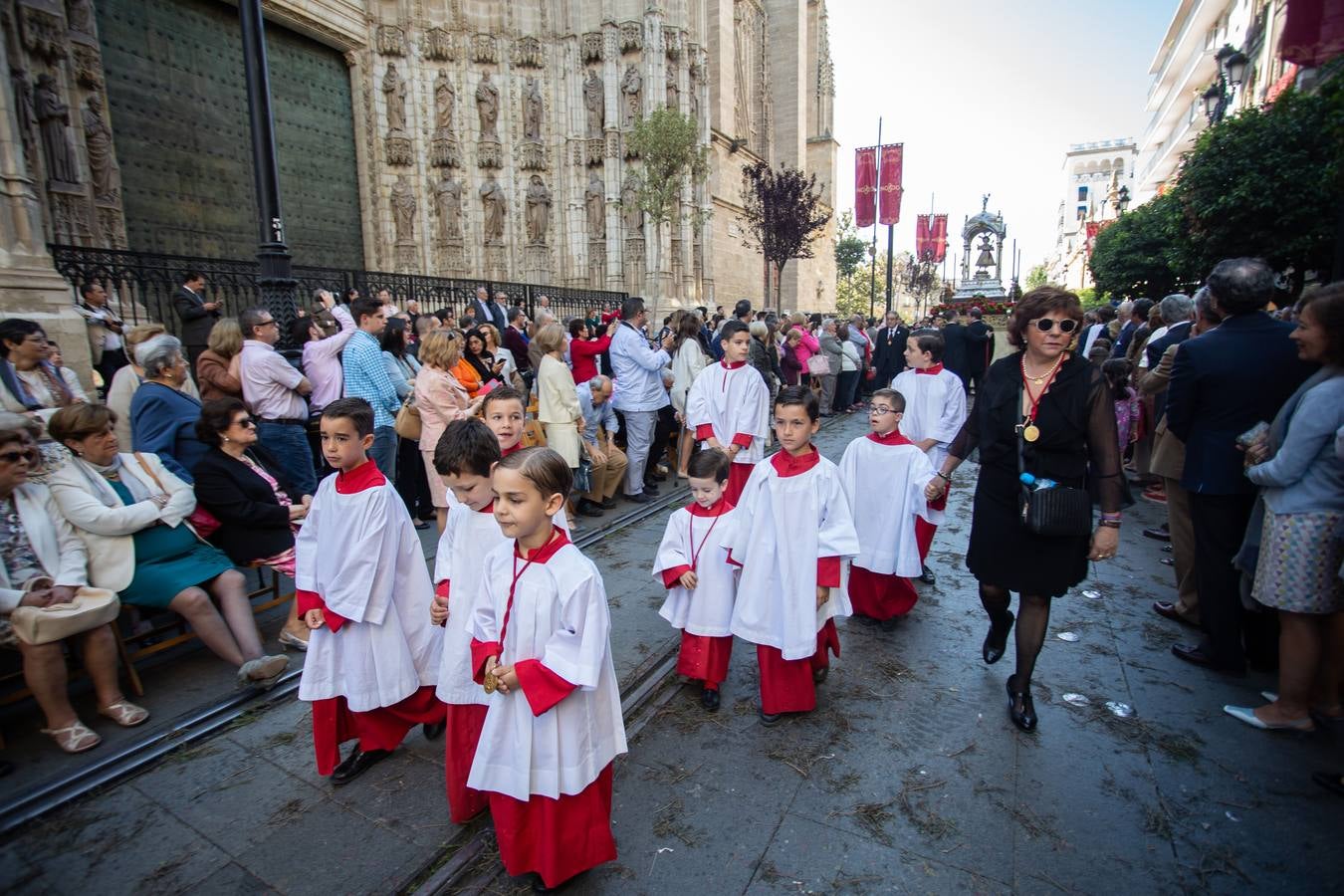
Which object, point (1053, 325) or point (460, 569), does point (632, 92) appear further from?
point (460, 569)

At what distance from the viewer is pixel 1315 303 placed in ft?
10.4

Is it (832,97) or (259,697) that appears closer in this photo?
(259,697)

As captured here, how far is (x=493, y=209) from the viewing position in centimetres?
1884

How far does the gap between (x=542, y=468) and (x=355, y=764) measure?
194 centimetres

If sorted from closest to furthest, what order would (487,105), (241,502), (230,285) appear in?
(241,502), (230,285), (487,105)

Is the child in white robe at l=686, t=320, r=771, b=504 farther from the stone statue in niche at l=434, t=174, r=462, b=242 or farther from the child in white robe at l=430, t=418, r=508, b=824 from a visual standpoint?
the stone statue in niche at l=434, t=174, r=462, b=242

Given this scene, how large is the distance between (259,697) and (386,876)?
1.80 metres

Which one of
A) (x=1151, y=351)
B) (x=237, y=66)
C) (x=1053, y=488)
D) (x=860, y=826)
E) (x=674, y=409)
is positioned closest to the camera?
(x=860, y=826)

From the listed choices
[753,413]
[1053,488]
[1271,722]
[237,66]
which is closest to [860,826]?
[1053,488]

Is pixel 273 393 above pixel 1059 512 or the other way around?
above

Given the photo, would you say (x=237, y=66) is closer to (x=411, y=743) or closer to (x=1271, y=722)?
(x=411, y=743)

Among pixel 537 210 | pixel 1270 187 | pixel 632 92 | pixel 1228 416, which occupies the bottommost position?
pixel 1228 416

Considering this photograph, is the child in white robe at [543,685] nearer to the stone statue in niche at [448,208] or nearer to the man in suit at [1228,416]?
the man in suit at [1228,416]

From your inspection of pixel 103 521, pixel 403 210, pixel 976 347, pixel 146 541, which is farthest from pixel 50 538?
pixel 403 210
